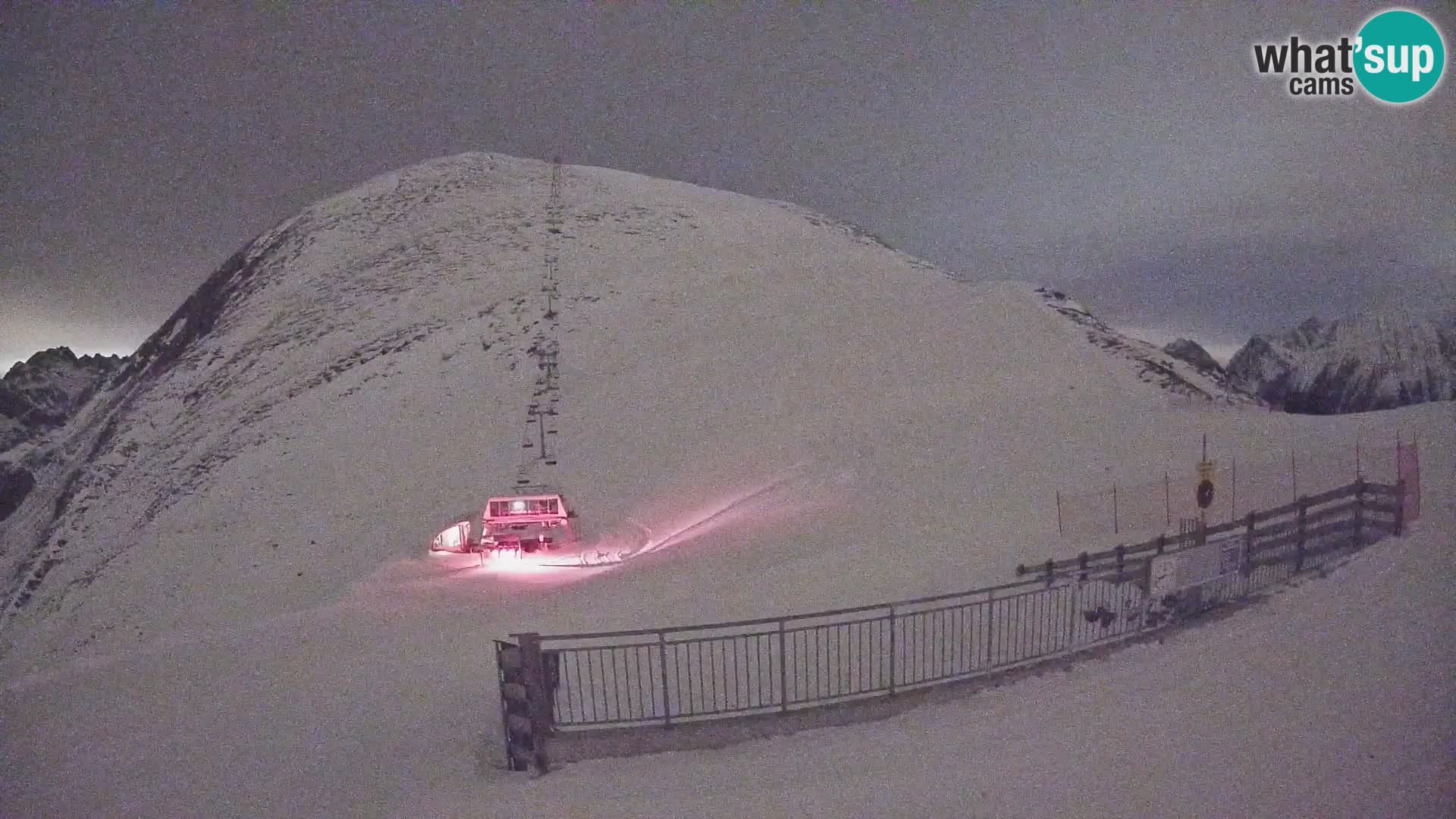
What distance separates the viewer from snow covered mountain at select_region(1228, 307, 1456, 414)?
209 feet

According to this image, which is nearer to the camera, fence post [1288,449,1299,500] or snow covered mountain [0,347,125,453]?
fence post [1288,449,1299,500]

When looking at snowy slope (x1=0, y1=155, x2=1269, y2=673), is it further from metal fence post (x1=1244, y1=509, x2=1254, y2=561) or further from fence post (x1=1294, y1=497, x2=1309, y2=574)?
fence post (x1=1294, y1=497, x2=1309, y2=574)

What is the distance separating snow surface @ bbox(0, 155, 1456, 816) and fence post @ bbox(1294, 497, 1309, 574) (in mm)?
910

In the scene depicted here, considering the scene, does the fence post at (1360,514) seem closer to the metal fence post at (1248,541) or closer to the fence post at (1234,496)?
the metal fence post at (1248,541)

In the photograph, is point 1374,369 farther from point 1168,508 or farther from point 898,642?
point 898,642

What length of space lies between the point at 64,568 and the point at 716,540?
27.2 m

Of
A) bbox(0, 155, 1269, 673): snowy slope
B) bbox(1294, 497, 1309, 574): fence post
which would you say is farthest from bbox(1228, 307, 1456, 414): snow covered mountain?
bbox(1294, 497, 1309, 574): fence post

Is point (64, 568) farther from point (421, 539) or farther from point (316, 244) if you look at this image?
point (316, 244)

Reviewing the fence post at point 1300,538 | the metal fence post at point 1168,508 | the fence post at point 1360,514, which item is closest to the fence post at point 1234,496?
the metal fence post at point 1168,508

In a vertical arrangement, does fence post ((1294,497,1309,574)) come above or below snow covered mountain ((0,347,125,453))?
below

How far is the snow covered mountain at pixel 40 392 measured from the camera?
10869 cm

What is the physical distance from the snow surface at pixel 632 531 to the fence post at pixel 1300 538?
0.91 m

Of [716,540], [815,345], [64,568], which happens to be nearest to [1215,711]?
[716,540]

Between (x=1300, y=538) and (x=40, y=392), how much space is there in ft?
512
